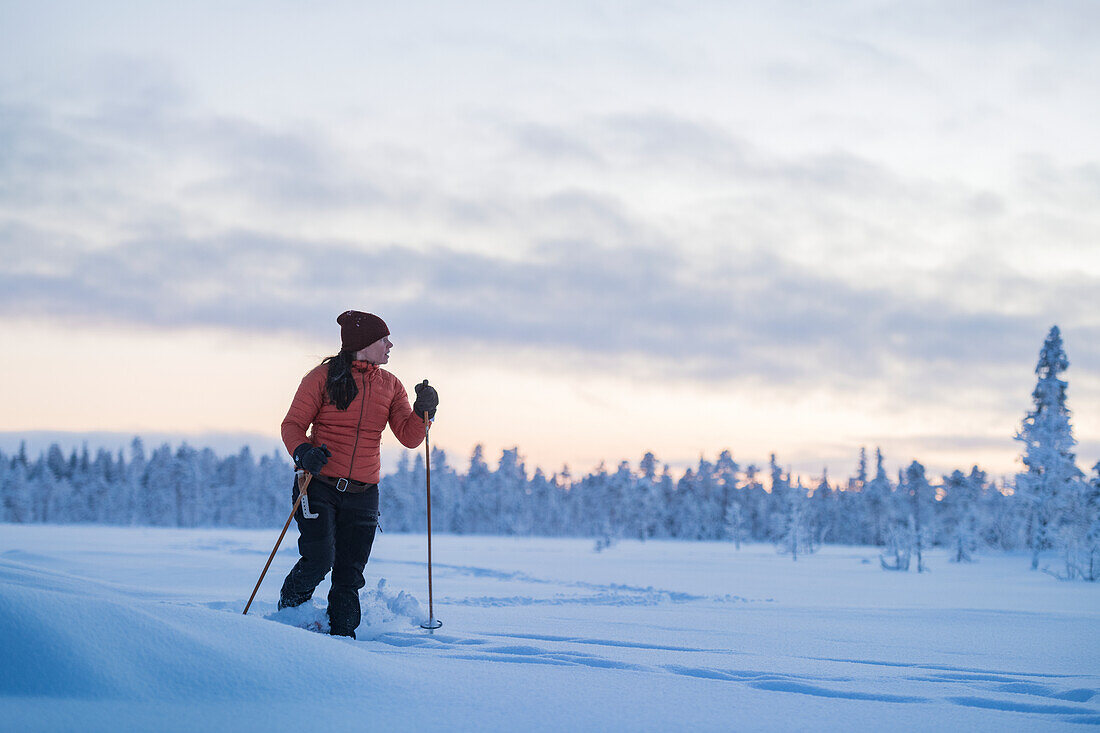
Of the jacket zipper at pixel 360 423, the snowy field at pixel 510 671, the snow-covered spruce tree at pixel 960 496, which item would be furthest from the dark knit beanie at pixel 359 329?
the snow-covered spruce tree at pixel 960 496

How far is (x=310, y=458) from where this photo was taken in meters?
4.21

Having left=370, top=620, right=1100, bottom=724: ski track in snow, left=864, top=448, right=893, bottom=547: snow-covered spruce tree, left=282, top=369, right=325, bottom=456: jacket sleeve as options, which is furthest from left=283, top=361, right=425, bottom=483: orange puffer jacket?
left=864, top=448, right=893, bottom=547: snow-covered spruce tree

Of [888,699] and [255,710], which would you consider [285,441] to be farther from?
[888,699]

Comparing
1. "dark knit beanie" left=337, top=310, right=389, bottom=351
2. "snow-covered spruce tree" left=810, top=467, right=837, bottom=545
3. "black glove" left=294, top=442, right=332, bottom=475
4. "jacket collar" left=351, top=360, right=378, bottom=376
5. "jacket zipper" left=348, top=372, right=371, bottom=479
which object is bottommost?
"snow-covered spruce tree" left=810, top=467, right=837, bottom=545

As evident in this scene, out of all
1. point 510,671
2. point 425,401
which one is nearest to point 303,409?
point 425,401

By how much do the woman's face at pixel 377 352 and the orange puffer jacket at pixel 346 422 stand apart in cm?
3

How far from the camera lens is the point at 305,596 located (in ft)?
14.7

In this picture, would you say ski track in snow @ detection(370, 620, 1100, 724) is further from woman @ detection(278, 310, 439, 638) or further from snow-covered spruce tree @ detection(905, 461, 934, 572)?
snow-covered spruce tree @ detection(905, 461, 934, 572)

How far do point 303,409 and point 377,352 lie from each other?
1.88ft

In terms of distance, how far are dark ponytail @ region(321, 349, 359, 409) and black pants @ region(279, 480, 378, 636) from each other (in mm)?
508

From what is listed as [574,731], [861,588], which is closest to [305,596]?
[574,731]

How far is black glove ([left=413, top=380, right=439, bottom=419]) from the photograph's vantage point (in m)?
4.95

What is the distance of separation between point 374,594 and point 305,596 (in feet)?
4.26

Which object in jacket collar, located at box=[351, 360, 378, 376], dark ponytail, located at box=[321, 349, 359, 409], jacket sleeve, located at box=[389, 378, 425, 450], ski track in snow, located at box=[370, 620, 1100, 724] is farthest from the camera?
jacket sleeve, located at box=[389, 378, 425, 450]
